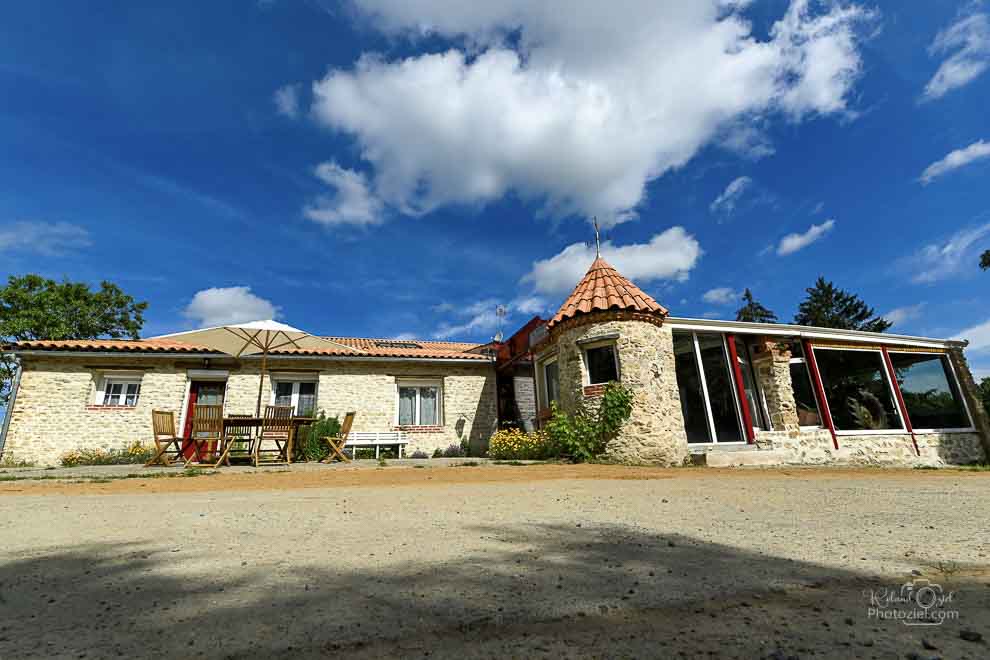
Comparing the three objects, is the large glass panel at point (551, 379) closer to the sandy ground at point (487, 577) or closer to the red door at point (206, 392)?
the sandy ground at point (487, 577)

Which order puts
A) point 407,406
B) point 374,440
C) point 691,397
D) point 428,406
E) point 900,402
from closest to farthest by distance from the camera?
point 374,440 → point 900,402 → point 407,406 → point 428,406 → point 691,397

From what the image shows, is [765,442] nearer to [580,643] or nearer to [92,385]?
[580,643]

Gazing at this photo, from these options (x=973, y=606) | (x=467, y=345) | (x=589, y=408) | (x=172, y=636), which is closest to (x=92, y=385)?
(x=467, y=345)

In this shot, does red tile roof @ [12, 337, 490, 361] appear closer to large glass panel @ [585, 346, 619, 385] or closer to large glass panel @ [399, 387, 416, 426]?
large glass panel @ [399, 387, 416, 426]

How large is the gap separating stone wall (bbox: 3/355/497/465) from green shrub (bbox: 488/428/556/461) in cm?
164

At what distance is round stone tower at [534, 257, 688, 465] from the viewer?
8.27 meters

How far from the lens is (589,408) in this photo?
8.59 m

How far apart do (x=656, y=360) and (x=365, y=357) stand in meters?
6.86

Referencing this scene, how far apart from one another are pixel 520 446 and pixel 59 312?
20.8 meters

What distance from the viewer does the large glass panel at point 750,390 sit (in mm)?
10695

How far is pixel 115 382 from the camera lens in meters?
10.6

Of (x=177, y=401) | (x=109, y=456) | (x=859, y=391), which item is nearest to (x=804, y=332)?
(x=859, y=391)

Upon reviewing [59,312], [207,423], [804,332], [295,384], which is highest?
[59,312]

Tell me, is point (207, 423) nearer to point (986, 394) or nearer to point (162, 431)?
point (162, 431)
